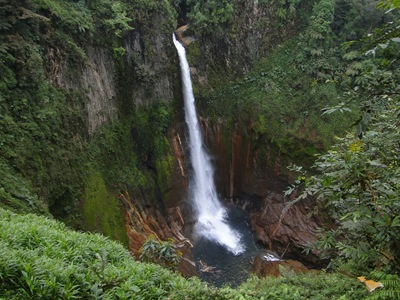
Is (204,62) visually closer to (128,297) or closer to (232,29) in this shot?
(232,29)

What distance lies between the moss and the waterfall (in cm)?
498

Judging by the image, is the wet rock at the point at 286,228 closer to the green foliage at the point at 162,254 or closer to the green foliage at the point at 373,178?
the green foliage at the point at 162,254

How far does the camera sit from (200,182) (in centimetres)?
1736

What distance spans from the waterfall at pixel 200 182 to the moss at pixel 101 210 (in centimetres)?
498

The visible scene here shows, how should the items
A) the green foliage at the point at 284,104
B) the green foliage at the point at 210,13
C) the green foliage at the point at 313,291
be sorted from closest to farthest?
the green foliage at the point at 313,291 < the green foliage at the point at 284,104 < the green foliage at the point at 210,13

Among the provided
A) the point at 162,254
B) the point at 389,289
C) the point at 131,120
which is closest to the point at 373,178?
the point at 389,289

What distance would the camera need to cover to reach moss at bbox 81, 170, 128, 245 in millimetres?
10898

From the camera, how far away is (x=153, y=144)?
15242mm

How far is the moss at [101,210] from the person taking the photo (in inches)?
429

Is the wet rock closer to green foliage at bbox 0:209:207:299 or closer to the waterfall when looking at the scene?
the waterfall

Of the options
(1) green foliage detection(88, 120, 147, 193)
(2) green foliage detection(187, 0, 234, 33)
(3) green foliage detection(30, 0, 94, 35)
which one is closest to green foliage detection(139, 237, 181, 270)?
(1) green foliage detection(88, 120, 147, 193)

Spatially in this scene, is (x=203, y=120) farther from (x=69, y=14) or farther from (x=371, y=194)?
(x=371, y=194)

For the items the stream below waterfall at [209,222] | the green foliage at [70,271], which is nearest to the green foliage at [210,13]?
the stream below waterfall at [209,222]

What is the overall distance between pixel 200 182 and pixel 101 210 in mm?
6862
